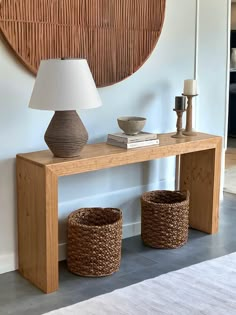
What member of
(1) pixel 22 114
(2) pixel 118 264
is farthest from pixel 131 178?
(1) pixel 22 114

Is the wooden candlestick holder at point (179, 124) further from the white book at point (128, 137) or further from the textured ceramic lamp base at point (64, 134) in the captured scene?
the textured ceramic lamp base at point (64, 134)

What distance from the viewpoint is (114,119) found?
328cm

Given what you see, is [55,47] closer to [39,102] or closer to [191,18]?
[39,102]

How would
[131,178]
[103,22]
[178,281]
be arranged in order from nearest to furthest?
[178,281] < [103,22] < [131,178]

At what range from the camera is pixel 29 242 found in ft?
9.16

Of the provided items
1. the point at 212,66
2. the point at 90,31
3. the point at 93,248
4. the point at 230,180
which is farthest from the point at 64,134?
the point at 230,180

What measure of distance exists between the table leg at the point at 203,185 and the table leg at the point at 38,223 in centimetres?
120

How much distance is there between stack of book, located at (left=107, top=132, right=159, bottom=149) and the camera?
296 centimetres

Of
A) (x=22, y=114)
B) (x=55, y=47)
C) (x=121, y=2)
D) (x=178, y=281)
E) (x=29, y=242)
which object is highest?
(x=121, y=2)

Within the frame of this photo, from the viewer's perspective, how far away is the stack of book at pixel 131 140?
296cm

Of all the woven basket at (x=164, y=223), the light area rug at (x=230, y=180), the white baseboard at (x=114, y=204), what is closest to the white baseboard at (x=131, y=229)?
the white baseboard at (x=114, y=204)

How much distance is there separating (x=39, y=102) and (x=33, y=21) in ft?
1.64

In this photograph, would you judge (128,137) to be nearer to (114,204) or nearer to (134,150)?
(134,150)

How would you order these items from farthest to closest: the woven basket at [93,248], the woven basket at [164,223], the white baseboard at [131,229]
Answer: the white baseboard at [131,229], the woven basket at [164,223], the woven basket at [93,248]
